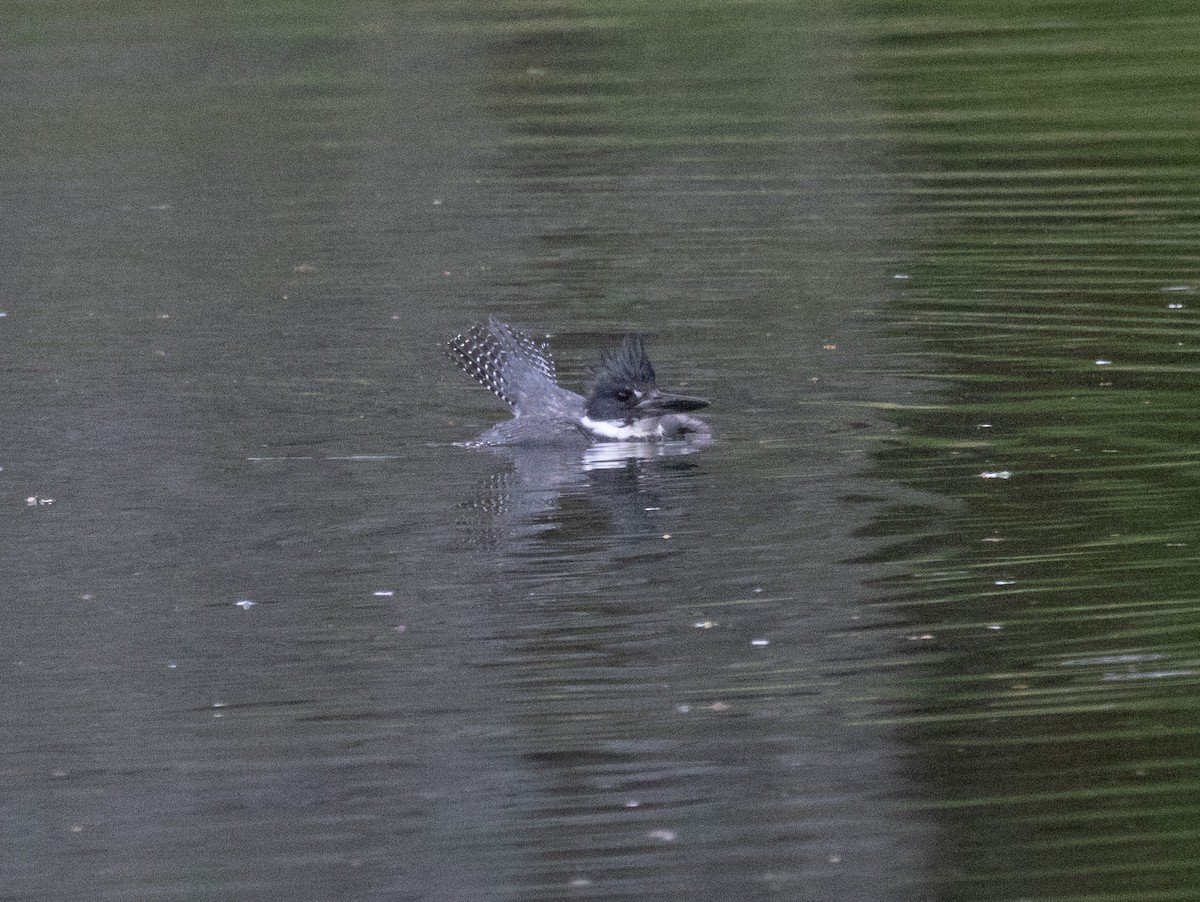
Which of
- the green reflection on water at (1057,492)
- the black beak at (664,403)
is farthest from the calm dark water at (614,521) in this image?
the black beak at (664,403)

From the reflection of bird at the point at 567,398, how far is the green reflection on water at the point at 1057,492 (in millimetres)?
1046

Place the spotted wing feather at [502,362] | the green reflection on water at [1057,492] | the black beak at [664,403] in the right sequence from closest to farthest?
1. the green reflection on water at [1057,492]
2. the black beak at [664,403]
3. the spotted wing feather at [502,362]

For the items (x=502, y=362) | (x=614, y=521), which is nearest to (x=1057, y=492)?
(x=614, y=521)

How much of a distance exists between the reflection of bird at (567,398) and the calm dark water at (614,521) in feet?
0.70

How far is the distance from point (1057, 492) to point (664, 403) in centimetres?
183

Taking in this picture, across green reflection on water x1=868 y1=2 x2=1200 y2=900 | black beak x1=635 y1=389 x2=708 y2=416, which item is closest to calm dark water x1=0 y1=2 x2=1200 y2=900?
green reflection on water x1=868 y1=2 x2=1200 y2=900

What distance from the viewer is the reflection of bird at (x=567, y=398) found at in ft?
30.0

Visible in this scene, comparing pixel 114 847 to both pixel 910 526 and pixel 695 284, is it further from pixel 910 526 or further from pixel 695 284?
pixel 695 284

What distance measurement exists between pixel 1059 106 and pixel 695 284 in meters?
6.00

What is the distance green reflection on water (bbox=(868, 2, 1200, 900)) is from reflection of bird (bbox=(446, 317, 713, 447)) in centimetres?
105

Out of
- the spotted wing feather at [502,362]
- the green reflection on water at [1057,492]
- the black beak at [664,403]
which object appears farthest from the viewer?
the spotted wing feather at [502,362]

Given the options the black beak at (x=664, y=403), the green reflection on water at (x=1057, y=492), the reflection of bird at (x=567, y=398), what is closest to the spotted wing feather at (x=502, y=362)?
the reflection of bird at (x=567, y=398)

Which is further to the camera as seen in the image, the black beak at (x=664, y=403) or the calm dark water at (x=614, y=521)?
the black beak at (x=664, y=403)

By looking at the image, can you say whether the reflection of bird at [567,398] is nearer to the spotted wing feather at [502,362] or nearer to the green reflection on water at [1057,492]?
the spotted wing feather at [502,362]
